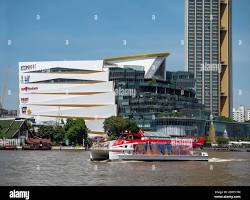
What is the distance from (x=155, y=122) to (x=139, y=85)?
7323 millimetres

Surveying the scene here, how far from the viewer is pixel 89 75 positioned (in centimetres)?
6800

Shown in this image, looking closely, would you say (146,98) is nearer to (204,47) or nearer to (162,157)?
(204,47)

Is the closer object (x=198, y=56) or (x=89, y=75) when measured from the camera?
(x=89, y=75)

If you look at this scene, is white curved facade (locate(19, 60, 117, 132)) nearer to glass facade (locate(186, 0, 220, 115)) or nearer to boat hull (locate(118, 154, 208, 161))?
glass facade (locate(186, 0, 220, 115))

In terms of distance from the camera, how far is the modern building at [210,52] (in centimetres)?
8006

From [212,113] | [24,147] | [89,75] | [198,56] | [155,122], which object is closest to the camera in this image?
[24,147]

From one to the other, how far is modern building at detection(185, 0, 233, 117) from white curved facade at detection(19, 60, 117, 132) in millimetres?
19667

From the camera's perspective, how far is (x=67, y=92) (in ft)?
222

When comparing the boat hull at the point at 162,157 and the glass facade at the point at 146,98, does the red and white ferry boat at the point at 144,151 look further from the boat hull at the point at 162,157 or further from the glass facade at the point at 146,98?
the glass facade at the point at 146,98

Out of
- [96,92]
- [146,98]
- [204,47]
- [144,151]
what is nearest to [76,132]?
[96,92]

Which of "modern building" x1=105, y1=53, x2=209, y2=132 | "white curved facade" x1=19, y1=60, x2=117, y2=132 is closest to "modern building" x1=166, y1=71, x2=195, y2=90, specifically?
"modern building" x1=105, y1=53, x2=209, y2=132

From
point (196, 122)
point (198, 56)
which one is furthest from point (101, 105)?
point (198, 56)

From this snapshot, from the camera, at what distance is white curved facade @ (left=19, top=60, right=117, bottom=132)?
6594cm
